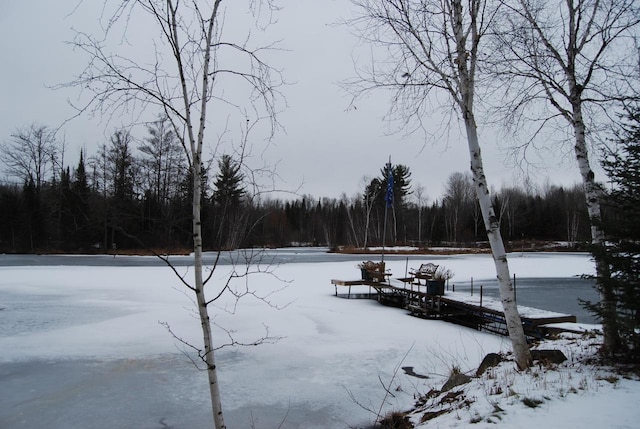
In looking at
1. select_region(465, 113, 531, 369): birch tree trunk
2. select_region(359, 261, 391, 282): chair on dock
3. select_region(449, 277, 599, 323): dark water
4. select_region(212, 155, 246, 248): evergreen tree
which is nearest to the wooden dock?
select_region(359, 261, 391, 282): chair on dock

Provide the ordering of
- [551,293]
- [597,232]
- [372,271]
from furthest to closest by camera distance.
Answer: [551,293] → [372,271] → [597,232]

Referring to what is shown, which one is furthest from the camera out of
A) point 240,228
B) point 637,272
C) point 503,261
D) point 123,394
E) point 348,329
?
point 348,329

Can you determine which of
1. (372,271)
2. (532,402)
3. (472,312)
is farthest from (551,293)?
(532,402)

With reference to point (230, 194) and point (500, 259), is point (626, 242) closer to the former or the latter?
point (500, 259)

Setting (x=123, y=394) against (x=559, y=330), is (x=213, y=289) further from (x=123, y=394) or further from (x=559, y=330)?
(x=559, y=330)

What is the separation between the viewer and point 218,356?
25.4ft

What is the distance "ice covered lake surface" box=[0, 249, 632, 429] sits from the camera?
5.31m

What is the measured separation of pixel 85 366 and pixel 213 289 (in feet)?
29.7

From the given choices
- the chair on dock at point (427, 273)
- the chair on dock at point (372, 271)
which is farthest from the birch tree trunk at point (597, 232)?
the chair on dock at point (372, 271)

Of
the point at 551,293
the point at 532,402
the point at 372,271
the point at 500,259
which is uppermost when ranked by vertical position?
the point at 500,259

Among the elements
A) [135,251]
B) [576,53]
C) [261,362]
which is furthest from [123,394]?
[135,251]

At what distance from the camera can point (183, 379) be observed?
21.3 feet

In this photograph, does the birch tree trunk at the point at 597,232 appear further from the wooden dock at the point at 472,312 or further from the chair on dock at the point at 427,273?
the chair on dock at the point at 427,273

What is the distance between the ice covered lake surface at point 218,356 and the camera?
209 inches
